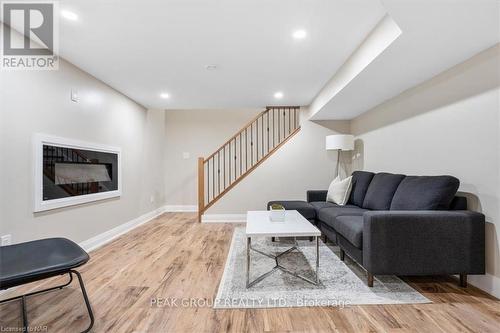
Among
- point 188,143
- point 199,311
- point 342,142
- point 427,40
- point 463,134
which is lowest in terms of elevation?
point 199,311

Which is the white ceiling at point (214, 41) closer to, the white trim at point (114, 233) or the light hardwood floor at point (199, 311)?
the white trim at point (114, 233)

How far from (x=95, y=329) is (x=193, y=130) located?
476cm

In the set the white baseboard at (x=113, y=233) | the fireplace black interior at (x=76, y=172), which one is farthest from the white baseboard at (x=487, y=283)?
the fireplace black interior at (x=76, y=172)

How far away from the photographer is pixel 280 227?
89.3 inches

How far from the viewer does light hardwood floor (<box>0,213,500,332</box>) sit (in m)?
1.59

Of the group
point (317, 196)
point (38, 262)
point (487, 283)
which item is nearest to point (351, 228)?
point (487, 283)

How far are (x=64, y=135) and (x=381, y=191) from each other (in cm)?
377

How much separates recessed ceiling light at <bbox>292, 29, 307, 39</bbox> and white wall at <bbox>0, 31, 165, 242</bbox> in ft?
8.29

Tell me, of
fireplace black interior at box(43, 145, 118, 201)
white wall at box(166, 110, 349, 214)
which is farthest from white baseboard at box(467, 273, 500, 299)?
fireplace black interior at box(43, 145, 118, 201)

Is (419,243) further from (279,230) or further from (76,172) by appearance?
(76,172)

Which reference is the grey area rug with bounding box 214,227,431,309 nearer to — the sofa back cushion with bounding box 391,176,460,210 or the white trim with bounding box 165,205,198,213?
the sofa back cushion with bounding box 391,176,460,210

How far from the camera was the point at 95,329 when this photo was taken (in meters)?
1.57

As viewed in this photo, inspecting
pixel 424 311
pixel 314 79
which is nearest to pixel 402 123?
pixel 314 79

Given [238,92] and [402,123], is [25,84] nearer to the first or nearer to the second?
[238,92]
